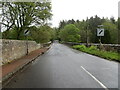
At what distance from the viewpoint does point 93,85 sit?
7516 millimetres

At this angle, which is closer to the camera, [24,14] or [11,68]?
[11,68]

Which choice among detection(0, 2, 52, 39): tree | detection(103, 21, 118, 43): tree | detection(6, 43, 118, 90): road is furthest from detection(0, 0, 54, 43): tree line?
detection(103, 21, 118, 43): tree

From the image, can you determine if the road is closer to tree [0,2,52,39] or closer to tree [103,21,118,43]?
tree [0,2,52,39]

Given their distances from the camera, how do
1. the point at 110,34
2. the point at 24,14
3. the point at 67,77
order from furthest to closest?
the point at 110,34, the point at 24,14, the point at 67,77

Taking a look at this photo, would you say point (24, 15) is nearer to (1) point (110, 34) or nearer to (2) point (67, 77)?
(2) point (67, 77)

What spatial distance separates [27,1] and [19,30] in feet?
16.7

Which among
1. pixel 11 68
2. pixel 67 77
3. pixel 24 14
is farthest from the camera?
pixel 24 14

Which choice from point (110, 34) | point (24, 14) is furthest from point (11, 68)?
point (110, 34)

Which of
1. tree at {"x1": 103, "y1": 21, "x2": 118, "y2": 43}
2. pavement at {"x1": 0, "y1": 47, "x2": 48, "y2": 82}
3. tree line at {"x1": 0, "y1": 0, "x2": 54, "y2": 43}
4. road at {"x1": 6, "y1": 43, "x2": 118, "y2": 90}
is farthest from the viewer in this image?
tree at {"x1": 103, "y1": 21, "x2": 118, "y2": 43}

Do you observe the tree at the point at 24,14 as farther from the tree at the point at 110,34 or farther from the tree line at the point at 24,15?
the tree at the point at 110,34

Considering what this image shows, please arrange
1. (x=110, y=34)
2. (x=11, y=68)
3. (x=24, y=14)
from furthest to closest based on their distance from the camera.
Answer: (x=110, y=34)
(x=24, y=14)
(x=11, y=68)

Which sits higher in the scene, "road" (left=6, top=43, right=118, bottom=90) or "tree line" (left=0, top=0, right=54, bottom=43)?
"tree line" (left=0, top=0, right=54, bottom=43)

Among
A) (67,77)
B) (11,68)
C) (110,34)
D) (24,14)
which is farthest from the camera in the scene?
(110,34)

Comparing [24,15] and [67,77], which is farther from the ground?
[24,15]
